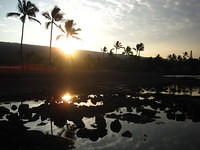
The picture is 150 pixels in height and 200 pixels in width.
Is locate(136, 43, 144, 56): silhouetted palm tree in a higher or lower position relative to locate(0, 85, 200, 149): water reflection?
higher

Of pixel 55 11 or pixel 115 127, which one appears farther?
pixel 55 11

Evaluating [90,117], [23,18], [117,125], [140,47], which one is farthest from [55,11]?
[140,47]

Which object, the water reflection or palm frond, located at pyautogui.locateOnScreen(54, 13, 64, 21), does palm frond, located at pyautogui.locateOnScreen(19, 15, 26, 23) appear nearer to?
palm frond, located at pyautogui.locateOnScreen(54, 13, 64, 21)

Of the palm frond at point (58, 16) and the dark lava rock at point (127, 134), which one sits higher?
the palm frond at point (58, 16)

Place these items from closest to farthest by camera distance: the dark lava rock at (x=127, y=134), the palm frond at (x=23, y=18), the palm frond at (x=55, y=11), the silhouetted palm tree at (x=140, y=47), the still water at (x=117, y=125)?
the still water at (x=117, y=125), the dark lava rock at (x=127, y=134), the palm frond at (x=23, y=18), the palm frond at (x=55, y=11), the silhouetted palm tree at (x=140, y=47)

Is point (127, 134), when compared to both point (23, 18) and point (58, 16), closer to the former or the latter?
point (23, 18)

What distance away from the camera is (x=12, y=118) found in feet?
82.2

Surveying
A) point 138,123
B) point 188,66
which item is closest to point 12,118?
point 138,123

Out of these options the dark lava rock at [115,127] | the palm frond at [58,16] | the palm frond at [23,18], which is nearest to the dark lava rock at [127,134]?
the dark lava rock at [115,127]

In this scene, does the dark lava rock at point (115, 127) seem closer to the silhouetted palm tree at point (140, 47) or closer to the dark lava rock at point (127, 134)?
the dark lava rock at point (127, 134)

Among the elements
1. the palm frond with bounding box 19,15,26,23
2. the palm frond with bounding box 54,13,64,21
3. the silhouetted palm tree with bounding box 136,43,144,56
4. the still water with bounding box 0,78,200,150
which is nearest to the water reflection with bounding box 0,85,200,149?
the still water with bounding box 0,78,200,150

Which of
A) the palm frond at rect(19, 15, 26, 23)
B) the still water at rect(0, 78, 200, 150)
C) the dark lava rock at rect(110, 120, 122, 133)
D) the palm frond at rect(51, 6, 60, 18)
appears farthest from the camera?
the palm frond at rect(51, 6, 60, 18)

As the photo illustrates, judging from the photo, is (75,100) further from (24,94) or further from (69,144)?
(69,144)

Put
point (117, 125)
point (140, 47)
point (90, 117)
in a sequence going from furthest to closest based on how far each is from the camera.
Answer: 1. point (140, 47)
2. point (90, 117)
3. point (117, 125)
